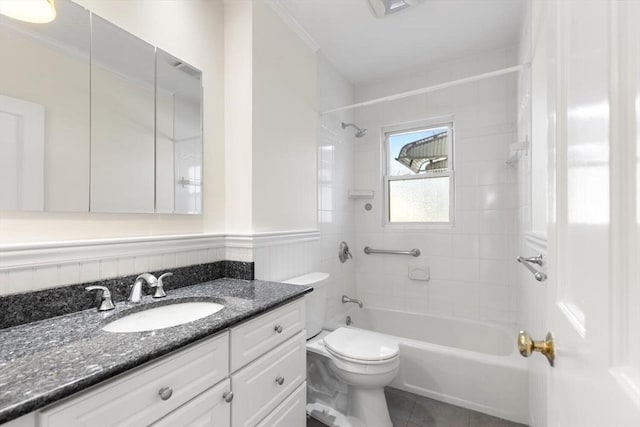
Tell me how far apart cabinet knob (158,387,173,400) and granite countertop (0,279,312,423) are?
11cm

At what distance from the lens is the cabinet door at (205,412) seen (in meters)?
0.84

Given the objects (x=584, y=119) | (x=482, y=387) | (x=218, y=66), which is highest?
(x=218, y=66)

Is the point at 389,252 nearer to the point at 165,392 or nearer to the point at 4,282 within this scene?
the point at 165,392

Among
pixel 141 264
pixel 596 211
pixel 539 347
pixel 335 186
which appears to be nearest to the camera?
pixel 596 211

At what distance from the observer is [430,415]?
5.94 feet

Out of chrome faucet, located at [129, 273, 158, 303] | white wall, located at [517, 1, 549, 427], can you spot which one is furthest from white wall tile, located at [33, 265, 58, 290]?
white wall, located at [517, 1, 549, 427]

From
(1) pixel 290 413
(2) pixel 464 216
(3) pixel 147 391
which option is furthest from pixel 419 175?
(3) pixel 147 391

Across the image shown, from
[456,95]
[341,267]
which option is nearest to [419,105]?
[456,95]

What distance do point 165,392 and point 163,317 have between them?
439 mm

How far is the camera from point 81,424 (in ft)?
2.11

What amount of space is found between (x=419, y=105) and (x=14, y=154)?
2708mm

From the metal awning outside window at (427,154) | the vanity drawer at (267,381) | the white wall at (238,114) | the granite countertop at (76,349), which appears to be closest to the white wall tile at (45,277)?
the granite countertop at (76,349)

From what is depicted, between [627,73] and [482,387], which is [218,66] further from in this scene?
[482,387]

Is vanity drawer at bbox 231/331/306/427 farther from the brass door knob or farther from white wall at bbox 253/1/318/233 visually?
the brass door knob
